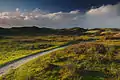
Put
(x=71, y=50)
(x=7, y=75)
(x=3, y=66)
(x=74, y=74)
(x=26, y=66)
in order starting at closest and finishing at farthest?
(x=74, y=74)
(x=7, y=75)
(x=26, y=66)
(x=3, y=66)
(x=71, y=50)

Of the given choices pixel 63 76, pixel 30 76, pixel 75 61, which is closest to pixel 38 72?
pixel 30 76

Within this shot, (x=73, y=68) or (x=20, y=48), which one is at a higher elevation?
(x=73, y=68)

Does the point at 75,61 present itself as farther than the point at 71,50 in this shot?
No

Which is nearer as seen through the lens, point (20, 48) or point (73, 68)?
point (73, 68)

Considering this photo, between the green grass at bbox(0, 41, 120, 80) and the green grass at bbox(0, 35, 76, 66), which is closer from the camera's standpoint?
the green grass at bbox(0, 41, 120, 80)

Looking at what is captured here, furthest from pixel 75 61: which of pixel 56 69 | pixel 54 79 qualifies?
pixel 54 79

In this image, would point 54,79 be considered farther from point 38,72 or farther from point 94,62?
point 94,62

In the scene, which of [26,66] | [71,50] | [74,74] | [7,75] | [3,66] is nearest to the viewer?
[74,74]

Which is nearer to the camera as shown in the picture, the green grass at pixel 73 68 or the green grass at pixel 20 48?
the green grass at pixel 73 68
